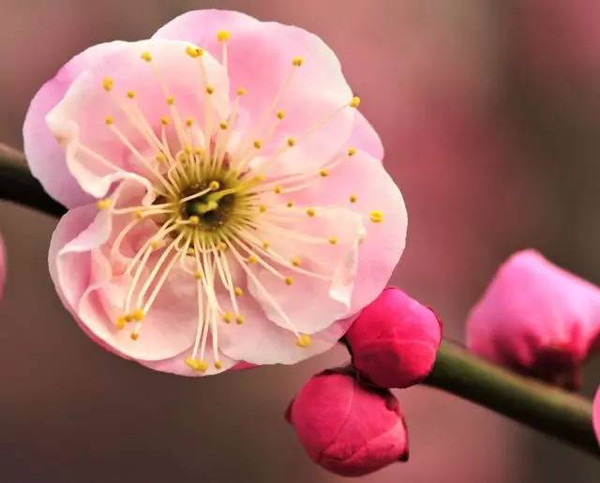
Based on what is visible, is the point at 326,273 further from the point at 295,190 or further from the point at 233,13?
the point at 233,13

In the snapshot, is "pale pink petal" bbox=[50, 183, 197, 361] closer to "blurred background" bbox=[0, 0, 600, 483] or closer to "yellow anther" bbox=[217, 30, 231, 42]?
"yellow anther" bbox=[217, 30, 231, 42]

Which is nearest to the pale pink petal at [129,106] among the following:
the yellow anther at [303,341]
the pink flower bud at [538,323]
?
the yellow anther at [303,341]

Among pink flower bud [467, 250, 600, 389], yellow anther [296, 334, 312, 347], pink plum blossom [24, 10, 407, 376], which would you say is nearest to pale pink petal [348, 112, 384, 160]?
pink plum blossom [24, 10, 407, 376]

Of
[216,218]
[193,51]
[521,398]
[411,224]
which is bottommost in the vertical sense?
[411,224]

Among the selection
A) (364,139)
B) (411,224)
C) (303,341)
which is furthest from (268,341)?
(411,224)

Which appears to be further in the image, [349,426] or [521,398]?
[521,398]

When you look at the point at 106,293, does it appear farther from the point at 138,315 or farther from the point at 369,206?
the point at 369,206

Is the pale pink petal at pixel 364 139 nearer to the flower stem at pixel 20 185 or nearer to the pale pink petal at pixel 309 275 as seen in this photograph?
the pale pink petal at pixel 309 275
